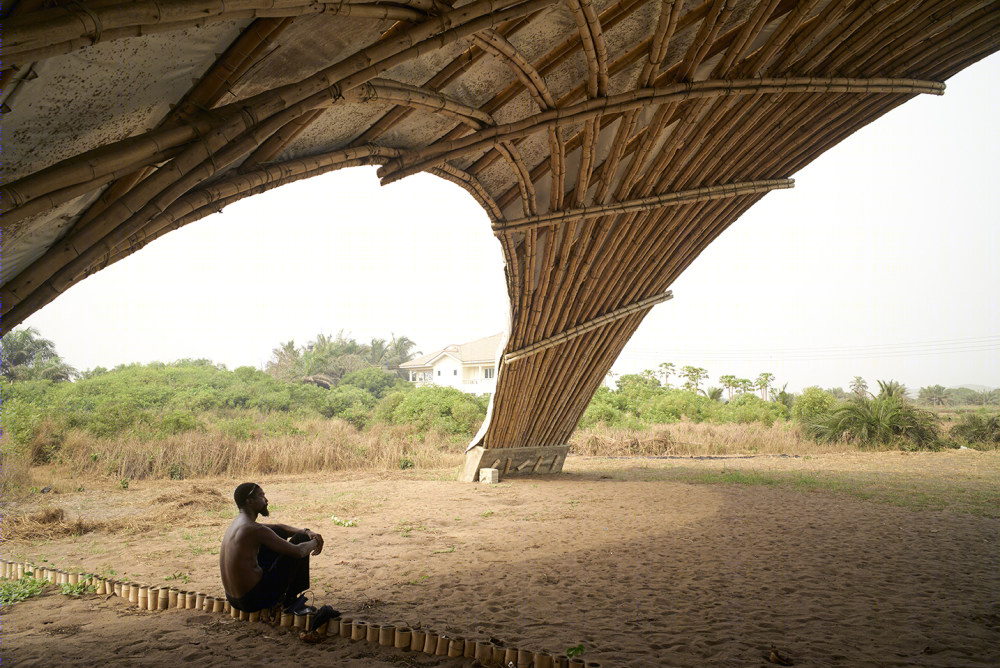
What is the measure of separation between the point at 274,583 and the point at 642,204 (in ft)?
16.7

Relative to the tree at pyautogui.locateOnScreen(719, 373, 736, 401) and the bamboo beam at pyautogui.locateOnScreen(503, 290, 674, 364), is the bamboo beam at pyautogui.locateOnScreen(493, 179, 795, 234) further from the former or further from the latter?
the tree at pyautogui.locateOnScreen(719, 373, 736, 401)

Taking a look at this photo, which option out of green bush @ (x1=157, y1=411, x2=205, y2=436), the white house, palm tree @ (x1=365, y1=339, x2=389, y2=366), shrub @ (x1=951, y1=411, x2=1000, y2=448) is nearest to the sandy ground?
green bush @ (x1=157, y1=411, x2=205, y2=436)

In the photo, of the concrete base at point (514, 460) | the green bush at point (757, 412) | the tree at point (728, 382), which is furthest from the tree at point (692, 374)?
the concrete base at point (514, 460)

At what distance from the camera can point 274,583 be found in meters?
3.35

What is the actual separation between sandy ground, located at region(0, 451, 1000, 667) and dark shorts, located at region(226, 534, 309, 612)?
133mm

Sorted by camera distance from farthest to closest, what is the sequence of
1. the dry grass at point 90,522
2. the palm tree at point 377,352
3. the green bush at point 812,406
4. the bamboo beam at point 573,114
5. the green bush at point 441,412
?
1. the palm tree at point 377,352
2. the green bush at point 812,406
3. the green bush at point 441,412
4. the dry grass at point 90,522
5. the bamboo beam at point 573,114

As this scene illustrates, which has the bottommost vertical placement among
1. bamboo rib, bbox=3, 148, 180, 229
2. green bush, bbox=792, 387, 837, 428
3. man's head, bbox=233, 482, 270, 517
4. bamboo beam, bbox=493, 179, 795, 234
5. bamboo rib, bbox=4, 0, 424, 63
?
man's head, bbox=233, 482, 270, 517

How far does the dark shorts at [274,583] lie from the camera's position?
3.31m

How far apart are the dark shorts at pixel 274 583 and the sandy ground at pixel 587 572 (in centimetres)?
13

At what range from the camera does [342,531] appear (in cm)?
587

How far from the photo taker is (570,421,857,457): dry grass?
15.0 m

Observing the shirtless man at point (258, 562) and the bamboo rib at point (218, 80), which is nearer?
the bamboo rib at point (218, 80)

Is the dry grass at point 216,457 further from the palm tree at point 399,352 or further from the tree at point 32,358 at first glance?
the palm tree at point 399,352

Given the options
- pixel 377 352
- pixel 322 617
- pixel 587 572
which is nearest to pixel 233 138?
pixel 322 617
